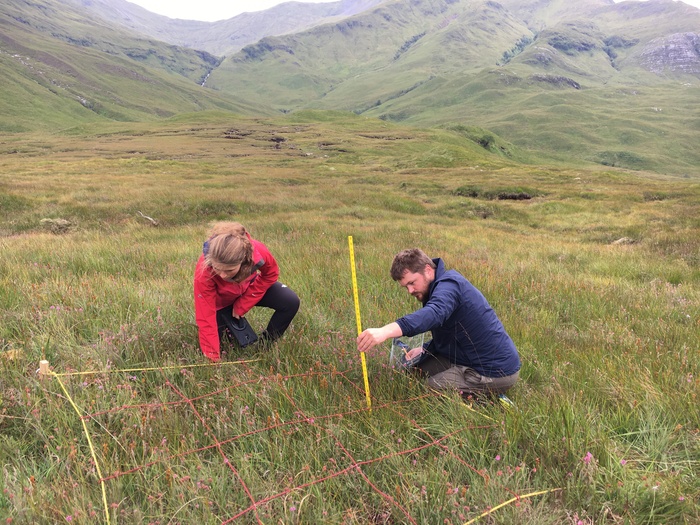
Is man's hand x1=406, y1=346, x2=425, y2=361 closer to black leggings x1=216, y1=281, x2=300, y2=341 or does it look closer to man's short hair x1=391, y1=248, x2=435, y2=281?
man's short hair x1=391, y1=248, x2=435, y2=281

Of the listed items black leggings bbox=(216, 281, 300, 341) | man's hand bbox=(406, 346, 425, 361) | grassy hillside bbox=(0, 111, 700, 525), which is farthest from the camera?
black leggings bbox=(216, 281, 300, 341)

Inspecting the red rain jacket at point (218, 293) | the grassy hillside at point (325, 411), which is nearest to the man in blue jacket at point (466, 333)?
the grassy hillside at point (325, 411)

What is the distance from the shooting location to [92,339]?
12.3 ft

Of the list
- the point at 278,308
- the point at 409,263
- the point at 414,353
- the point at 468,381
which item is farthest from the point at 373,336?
the point at 278,308

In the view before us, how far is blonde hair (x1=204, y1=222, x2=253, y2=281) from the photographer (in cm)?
348

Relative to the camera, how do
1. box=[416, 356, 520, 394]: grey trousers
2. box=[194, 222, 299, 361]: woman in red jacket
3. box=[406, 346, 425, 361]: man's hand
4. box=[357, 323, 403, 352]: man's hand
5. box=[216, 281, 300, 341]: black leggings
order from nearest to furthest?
box=[357, 323, 403, 352]: man's hand
box=[416, 356, 520, 394]: grey trousers
box=[194, 222, 299, 361]: woman in red jacket
box=[406, 346, 425, 361]: man's hand
box=[216, 281, 300, 341]: black leggings

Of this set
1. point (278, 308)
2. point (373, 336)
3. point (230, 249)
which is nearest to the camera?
point (373, 336)

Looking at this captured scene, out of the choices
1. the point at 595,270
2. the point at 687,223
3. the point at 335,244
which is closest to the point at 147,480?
the point at 335,244

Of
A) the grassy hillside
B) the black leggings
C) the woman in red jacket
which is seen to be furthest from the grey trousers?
the woman in red jacket

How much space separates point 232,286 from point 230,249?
0.66 meters

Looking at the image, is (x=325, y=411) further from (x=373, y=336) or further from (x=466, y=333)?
(x=466, y=333)

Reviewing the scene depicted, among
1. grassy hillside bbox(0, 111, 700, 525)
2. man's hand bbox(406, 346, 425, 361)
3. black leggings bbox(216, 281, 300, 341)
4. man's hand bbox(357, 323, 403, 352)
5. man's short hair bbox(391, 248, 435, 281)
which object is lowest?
man's hand bbox(406, 346, 425, 361)

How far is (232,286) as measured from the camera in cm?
402

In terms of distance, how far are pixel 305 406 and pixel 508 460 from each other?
1484 mm
